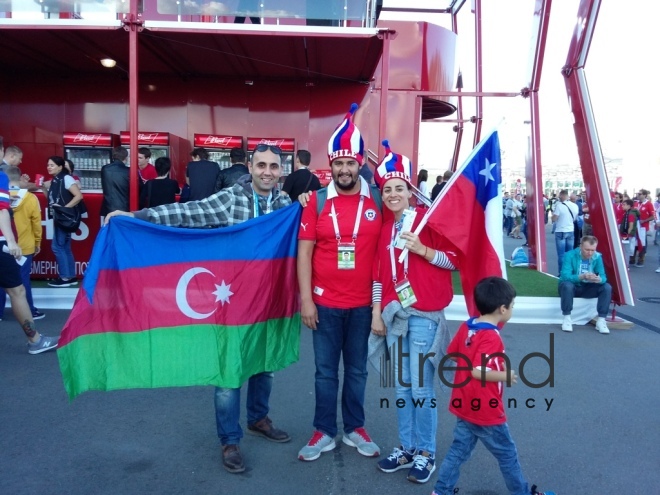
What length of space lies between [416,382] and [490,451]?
24.6 inches

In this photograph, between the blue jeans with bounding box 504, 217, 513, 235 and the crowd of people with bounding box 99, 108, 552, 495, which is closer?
the crowd of people with bounding box 99, 108, 552, 495

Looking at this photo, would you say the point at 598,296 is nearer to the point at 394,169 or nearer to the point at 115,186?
the point at 394,169

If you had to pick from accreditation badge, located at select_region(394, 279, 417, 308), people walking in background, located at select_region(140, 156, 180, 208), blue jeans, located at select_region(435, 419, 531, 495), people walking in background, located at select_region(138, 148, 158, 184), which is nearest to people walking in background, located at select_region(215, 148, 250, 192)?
people walking in background, located at select_region(140, 156, 180, 208)

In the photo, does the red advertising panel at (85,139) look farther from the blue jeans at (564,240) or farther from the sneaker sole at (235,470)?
the blue jeans at (564,240)

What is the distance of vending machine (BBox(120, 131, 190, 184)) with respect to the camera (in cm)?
1050

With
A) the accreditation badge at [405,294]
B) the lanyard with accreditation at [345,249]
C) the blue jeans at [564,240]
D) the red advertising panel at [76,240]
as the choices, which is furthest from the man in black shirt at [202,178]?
the blue jeans at [564,240]

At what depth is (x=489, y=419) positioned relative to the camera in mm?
2906

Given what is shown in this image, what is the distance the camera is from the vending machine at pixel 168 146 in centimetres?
1050

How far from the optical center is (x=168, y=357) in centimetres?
377

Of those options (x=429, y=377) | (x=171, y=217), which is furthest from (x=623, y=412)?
(x=171, y=217)

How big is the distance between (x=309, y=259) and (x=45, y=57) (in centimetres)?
878

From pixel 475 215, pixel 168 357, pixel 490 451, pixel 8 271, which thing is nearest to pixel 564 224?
pixel 475 215

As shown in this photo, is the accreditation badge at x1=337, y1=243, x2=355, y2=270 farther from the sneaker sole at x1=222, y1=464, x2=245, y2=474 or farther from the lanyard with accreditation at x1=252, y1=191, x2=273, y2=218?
the sneaker sole at x1=222, y1=464, x2=245, y2=474

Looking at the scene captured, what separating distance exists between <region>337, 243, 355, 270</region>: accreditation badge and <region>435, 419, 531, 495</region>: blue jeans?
1.16m
